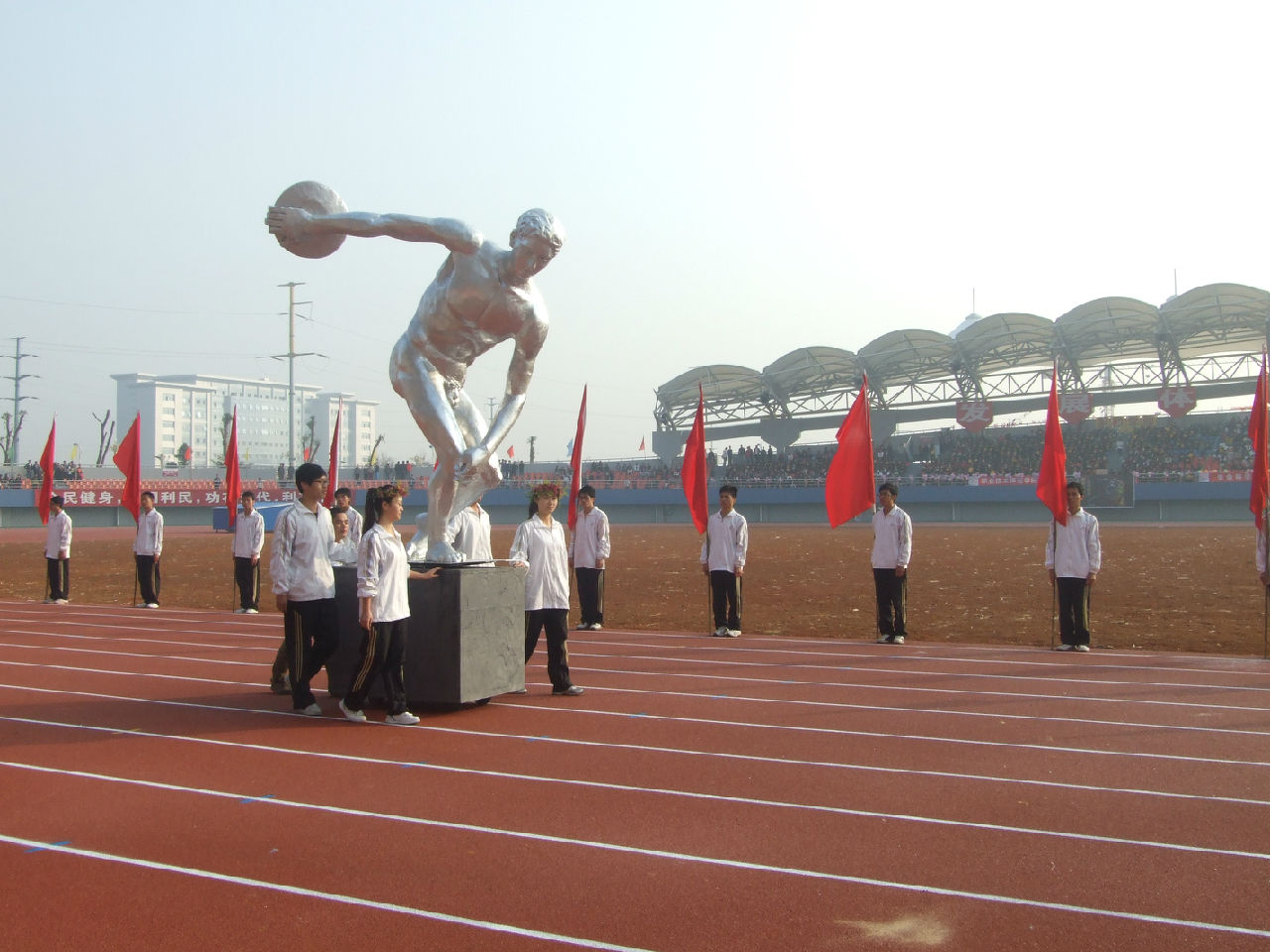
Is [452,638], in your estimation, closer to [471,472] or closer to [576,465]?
[471,472]

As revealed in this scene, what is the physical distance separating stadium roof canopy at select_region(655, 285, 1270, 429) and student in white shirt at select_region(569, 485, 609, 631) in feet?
74.2

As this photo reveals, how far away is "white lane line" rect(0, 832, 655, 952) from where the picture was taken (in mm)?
3115

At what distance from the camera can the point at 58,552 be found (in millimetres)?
14219

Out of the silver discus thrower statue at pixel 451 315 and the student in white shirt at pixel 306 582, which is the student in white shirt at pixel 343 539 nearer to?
the silver discus thrower statue at pixel 451 315

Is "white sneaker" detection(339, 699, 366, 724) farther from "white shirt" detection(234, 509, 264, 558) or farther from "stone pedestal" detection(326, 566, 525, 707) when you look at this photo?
"white shirt" detection(234, 509, 264, 558)

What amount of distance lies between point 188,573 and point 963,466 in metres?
33.4

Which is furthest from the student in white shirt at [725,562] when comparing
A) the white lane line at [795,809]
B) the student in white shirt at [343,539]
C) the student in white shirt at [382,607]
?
the white lane line at [795,809]

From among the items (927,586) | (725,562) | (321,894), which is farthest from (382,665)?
(927,586)

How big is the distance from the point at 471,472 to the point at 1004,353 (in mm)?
34056

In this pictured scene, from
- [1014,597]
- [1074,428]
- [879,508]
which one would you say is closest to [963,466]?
[1074,428]

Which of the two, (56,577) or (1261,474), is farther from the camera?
(56,577)

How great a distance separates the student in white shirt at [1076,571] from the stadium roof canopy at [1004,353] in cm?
2344

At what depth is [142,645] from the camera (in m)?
9.54

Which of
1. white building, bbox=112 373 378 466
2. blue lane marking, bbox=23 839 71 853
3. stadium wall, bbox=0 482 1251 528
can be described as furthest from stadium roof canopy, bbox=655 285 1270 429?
white building, bbox=112 373 378 466
